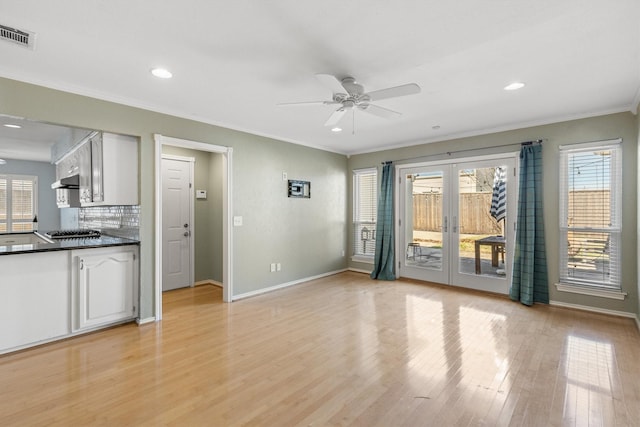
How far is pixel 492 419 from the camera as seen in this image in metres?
1.94

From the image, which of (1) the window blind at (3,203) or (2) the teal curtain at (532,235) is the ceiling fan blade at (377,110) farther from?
(1) the window blind at (3,203)

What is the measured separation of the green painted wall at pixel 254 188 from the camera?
10.1 feet

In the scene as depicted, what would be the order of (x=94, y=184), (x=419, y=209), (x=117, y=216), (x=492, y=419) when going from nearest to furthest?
(x=492, y=419), (x=94, y=184), (x=117, y=216), (x=419, y=209)

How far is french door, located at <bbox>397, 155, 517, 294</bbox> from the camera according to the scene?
472 centimetres

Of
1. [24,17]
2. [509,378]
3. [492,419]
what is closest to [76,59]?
[24,17]

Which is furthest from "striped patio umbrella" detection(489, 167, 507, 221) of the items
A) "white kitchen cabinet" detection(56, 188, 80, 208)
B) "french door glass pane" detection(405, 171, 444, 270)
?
"white kitchen cabinet" detection(56, 188, 80, 208)

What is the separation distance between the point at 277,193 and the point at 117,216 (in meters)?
2.29

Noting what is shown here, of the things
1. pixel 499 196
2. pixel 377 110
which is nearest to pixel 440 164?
pixel 499 196

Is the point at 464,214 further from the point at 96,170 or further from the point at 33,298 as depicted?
the point at 33,298

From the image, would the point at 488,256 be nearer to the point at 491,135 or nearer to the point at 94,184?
the point at 491,135

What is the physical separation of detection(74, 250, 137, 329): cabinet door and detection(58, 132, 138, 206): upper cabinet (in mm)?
659

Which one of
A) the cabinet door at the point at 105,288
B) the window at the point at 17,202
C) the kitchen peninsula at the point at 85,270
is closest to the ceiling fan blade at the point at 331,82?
the kitchen peninsula at the point at 85,270

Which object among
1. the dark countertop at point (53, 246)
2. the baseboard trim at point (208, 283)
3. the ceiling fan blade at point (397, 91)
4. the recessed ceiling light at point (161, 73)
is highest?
the recessed ceiling light at point (161, 73)

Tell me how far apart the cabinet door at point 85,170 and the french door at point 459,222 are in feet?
15.9
